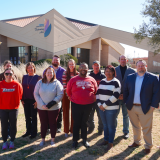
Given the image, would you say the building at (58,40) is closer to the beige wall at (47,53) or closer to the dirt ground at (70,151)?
the beige wall at (47,53)

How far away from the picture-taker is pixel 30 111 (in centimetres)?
470

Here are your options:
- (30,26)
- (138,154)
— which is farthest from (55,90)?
(30,26)

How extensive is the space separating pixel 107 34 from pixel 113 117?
25.5 meters

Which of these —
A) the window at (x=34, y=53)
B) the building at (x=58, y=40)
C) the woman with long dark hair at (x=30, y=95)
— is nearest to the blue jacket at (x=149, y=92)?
the woman with long dark hair at (x=30, y=95)

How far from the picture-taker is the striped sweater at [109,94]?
3.72 m

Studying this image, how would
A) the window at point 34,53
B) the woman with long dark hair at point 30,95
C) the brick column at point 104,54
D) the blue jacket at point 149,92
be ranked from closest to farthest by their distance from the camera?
the blue jacket at point 149,92, the woman with long dark hair at point 30,95, the window at point 34,53, the brick column at point 104,54

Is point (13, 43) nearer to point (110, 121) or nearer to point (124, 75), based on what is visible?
point (124, 75)

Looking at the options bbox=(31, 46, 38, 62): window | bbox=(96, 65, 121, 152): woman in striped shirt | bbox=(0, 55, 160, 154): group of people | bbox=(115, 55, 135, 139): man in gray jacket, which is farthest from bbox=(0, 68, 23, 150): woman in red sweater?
bbox=(31, 46, 38, 62): window

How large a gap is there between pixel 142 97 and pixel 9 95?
Result: 3.03 m

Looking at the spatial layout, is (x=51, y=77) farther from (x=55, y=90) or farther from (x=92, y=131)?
(x=92, y=131)

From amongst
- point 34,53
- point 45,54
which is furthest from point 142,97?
point 34,53

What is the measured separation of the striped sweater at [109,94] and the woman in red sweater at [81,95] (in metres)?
0.26

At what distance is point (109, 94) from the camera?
3789mm

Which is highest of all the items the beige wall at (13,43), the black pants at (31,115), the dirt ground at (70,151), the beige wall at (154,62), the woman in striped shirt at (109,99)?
the beige wall at (13,43)
